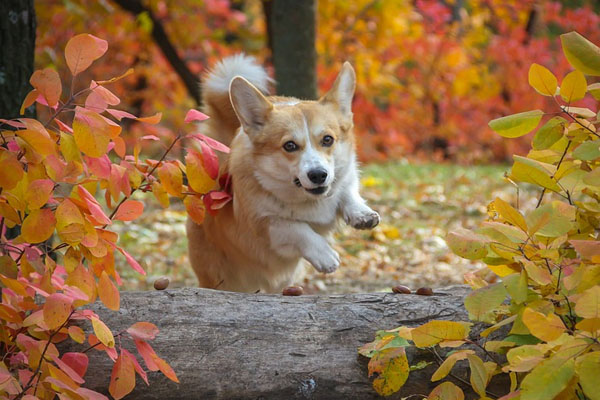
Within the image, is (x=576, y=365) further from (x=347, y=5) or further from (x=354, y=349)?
(x=347, y=5)

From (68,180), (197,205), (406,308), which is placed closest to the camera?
(68,180)

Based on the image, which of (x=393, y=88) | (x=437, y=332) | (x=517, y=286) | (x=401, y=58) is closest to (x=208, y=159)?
(x=437, y=332)

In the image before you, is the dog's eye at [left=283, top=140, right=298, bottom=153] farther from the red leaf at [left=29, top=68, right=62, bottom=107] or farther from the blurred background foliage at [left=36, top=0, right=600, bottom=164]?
the blurred background foliage at [left=36, top=0, right=600, bottom=164]

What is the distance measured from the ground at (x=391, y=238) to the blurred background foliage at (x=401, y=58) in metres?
2.01

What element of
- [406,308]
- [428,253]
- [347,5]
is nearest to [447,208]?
[428,253]

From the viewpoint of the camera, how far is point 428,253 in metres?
4.94

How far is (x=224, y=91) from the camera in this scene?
3584mm

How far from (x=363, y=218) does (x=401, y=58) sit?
22.5 ft

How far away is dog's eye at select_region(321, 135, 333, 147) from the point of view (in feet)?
10.6

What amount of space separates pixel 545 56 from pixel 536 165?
790 cm

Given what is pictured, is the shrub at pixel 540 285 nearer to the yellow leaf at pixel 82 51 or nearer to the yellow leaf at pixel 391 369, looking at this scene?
the yellow leaf at pixel 391 369

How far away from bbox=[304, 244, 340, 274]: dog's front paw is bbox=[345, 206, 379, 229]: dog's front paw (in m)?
0.17

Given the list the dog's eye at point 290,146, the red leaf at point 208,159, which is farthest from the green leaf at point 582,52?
the dog's eye at point 290,146

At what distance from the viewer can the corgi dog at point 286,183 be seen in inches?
124
